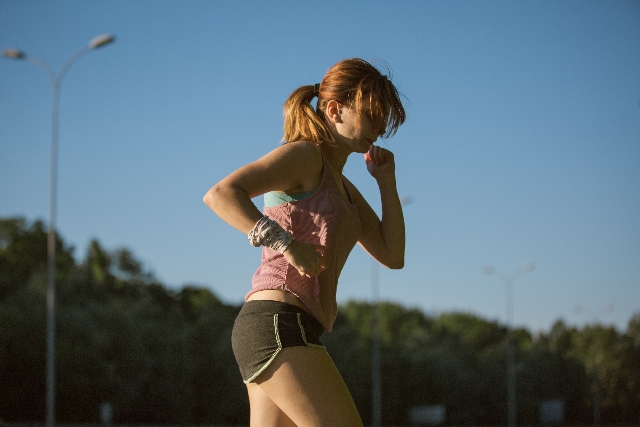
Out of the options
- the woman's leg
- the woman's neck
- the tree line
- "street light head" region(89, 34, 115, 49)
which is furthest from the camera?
the tree line

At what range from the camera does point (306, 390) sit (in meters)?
2.52

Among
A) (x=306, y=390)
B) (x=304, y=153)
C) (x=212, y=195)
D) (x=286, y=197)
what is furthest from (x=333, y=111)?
(x=306, y=390)

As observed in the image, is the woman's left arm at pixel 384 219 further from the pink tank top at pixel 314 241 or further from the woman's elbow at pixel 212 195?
the woman's elbow at pixel 212 195

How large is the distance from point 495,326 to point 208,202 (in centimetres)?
8936

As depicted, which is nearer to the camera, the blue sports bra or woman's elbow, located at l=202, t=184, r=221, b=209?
woman's elbow, located at l=202, t=184, r=221, b=209

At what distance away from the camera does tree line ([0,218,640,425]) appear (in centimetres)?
3800

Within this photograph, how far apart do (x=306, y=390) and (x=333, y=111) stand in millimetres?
864

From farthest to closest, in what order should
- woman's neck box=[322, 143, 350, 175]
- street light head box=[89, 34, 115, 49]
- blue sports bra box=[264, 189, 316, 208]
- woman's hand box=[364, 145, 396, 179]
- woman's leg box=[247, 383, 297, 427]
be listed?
street light head box=[89, 34, 115, 49] → woman's hand box=[364, 145, 396, 179] → woman's neck box=[322, 143, 350, 175] → blue sports bra box=[264, 189, 316, 208] → woman's leg box=[247, 383, 297, 427]

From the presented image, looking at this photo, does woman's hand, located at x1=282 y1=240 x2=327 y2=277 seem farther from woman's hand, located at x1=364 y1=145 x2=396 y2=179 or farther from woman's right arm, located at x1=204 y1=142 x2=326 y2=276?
woman's hand, located at x1=364 y1=145 x2=396 y2=179

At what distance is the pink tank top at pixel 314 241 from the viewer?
8.70 feet

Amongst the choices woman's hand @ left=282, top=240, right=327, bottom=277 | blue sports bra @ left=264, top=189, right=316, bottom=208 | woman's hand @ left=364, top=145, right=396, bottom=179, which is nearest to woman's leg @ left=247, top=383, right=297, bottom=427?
woman's hand @ left=282, top=240, right=327, bottom=277

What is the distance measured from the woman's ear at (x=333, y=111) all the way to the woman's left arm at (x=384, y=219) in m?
0.35

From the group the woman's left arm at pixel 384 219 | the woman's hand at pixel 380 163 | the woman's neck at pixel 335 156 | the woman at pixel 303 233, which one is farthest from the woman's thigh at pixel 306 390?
the woman's hand at pixel 380 163

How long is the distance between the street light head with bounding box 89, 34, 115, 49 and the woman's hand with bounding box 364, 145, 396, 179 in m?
15.6
